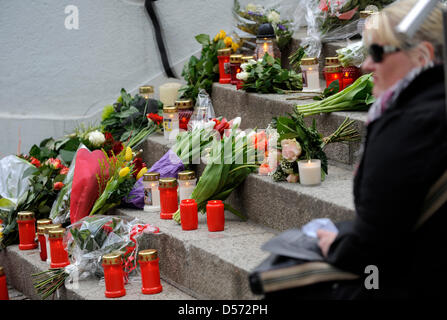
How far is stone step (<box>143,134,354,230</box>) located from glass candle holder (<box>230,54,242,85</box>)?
1.27m

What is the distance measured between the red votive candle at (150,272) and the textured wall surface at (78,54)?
272 cm

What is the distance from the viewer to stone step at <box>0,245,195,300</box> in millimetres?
3631

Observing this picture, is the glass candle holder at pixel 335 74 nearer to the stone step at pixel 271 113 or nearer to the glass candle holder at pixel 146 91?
the stone step at pixel 271 113

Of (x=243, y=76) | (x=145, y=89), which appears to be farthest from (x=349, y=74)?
(x=145, y=89)

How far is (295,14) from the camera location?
18.0 feet

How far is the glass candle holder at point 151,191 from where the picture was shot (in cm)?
435

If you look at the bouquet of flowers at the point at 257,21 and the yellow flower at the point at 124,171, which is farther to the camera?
the bouquet of flowers at the point at 257,21

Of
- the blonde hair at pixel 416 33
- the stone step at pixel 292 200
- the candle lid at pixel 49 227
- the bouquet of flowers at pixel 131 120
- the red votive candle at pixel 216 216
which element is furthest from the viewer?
the bouquet of flowers at pixel 131 120

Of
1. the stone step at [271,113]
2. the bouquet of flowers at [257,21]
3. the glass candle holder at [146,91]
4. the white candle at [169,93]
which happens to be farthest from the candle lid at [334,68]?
the glass candle holder at [146,91]

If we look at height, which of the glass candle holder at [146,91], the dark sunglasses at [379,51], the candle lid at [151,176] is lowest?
the candle lid at [151,176]

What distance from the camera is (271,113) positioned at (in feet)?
15.0

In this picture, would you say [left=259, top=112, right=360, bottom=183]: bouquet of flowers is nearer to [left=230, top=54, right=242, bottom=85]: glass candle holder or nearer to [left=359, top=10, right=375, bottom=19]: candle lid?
[left=359, top=10, right=375, bottom=19]: candle lid

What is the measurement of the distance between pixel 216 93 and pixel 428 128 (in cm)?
335

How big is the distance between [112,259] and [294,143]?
41.7 inches
